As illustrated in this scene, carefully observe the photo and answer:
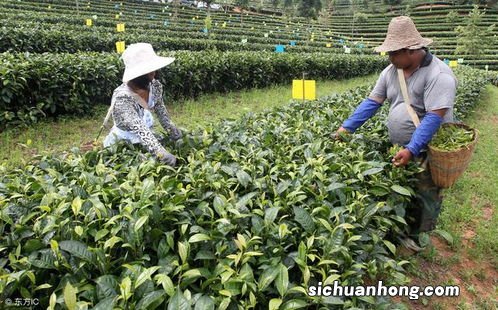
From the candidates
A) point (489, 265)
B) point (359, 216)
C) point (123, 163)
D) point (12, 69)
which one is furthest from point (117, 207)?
point (12, 69)

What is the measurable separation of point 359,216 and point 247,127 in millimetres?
1602

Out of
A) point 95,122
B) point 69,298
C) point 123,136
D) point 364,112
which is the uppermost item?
point 364,112

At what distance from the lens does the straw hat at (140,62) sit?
107 inches

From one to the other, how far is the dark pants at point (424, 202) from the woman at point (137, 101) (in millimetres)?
1827

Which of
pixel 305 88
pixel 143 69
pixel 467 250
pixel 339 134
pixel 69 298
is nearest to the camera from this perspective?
pixel 69 298

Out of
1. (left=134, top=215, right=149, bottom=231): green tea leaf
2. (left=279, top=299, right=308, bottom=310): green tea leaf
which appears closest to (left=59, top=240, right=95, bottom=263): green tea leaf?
(left=134, top=215, right=149, bottom=231): green tea leaf

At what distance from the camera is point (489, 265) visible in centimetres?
318

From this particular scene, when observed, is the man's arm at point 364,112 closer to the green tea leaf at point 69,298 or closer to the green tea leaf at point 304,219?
the green tea leaf at point 304,219

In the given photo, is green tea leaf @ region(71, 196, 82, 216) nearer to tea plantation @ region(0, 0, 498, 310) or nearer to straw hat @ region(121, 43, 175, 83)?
tea plantation @ region(0, 0, 498, 310)

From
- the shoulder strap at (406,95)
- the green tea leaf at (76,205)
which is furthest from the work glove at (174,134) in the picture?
the shoulder strap at (406,95)

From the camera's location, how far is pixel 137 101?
287cm

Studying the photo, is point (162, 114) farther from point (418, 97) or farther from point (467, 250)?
point (467, 250)

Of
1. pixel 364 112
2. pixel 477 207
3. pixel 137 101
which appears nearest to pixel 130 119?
pixel 137 101

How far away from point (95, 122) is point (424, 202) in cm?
490
